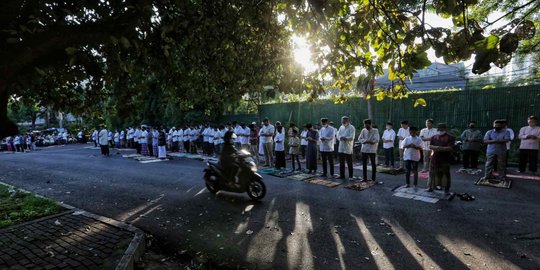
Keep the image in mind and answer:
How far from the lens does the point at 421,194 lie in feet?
25.0

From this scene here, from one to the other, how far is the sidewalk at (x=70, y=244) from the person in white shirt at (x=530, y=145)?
11544mm

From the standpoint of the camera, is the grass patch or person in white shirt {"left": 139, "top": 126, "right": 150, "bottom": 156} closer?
the grass patch

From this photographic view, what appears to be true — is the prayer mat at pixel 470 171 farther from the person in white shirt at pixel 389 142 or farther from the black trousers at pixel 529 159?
the person in white shirt at pixel 389 142

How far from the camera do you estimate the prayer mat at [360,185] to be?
852 cm

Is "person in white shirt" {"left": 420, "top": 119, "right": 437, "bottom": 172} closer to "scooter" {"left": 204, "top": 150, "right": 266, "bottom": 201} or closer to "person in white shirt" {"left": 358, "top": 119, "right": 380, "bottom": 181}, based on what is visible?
"person in white shirt" {"left": 358, "top": 119, "right": 380, "bottom": 181}

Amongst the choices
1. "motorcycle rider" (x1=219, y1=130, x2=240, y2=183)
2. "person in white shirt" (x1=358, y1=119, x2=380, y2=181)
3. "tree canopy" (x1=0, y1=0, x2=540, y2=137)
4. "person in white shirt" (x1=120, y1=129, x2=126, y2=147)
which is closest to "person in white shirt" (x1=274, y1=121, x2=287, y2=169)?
"person in white shirt" (x1=358, y1=119, x2=380, y2=181)

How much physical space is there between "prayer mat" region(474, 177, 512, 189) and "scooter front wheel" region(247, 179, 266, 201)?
607cm

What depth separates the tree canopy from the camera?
2684 millimetres

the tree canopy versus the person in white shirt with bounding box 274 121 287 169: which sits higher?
the tree canopy

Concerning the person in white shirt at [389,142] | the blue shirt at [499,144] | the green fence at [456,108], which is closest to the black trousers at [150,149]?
the green fence at [456,108]

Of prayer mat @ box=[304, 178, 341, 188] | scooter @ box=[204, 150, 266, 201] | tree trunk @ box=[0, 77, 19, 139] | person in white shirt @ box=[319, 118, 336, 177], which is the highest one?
Result: tree trunk @ box=[0, 77, 19, 139]

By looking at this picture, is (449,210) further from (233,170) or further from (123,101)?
(123,101)

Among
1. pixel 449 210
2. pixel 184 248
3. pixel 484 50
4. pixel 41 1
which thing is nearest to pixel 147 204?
pixel 184 248

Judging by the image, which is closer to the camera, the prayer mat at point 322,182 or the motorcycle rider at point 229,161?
the motorcycle rider at point 229,161
